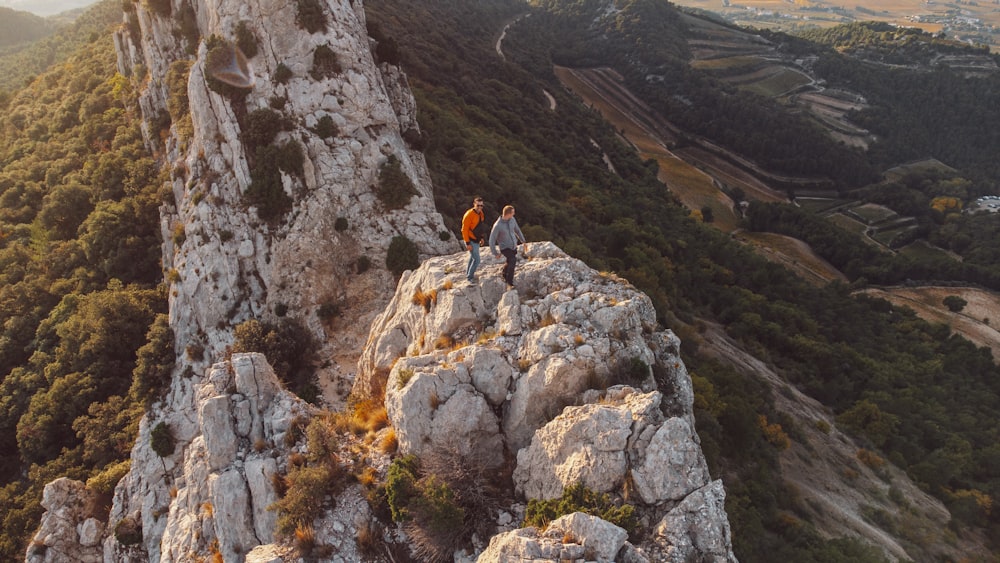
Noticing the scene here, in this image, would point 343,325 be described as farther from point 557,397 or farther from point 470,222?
point 557,397

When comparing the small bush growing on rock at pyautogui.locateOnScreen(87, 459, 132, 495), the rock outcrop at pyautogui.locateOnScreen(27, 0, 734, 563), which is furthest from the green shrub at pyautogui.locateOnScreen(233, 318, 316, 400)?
the small bush growing on rock at pyautogui.locateOnScreen(87, 459, 132, 495)

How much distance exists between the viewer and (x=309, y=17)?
30.7 m

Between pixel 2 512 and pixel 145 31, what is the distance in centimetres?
3833

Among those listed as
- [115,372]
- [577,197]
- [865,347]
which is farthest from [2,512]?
[865,347]

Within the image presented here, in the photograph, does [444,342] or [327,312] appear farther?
[327,312]

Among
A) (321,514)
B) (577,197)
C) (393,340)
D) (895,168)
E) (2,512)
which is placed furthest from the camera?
(895,168)

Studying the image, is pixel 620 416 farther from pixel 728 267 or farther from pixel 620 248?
pixel 728 267

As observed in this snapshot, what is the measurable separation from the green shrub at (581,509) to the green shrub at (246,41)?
108ft

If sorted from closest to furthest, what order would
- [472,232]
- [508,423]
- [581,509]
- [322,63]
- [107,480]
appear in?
[581,509], [508,423], [472,232], [107,480], [322,63]

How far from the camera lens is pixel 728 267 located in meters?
69.1

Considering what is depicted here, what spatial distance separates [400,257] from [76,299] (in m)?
27.5

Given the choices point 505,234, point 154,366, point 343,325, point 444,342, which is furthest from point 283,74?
point 444,342

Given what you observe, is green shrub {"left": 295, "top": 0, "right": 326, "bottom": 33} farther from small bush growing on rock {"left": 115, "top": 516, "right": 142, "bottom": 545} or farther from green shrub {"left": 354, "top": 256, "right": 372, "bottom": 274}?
small bush growing on rock {"left": 115, "top": 516, "right": 142, "bottom": 545}

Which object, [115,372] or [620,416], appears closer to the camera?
[620,416]
